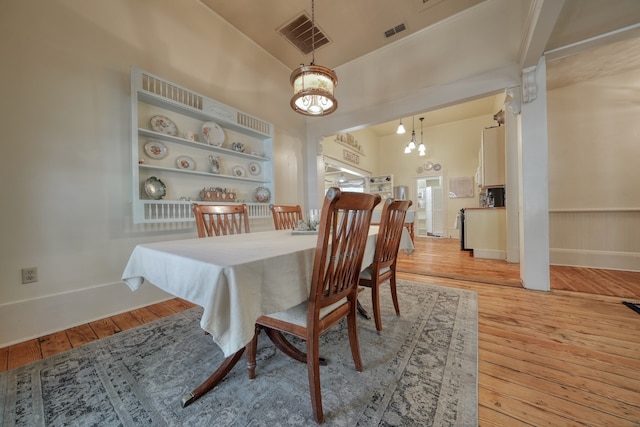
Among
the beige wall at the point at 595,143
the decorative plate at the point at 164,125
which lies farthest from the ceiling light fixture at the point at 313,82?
the beige wall at the point at 595,143

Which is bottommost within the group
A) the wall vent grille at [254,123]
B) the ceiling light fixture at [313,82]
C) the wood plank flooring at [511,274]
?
the wood plank flooring at [511,274]

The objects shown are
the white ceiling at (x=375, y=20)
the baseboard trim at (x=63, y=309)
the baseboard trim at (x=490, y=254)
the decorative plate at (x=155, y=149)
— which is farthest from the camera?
the baseboard trim at (x=490, y=254)

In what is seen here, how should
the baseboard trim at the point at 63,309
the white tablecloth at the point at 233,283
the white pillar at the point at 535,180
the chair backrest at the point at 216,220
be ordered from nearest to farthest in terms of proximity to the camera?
the white tablecloth at the point at 233,283 < the baseboard trim at the point at 63,309 < the chair backrest at the point at 216,220 < the white pillar at the point at 535,180

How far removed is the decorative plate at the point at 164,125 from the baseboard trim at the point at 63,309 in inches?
59.9

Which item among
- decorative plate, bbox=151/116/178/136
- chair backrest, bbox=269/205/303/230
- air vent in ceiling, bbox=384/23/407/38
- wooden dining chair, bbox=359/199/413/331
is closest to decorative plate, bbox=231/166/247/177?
decorative plate, bbox=151/116/178/136

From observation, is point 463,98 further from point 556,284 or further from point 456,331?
point 456,331

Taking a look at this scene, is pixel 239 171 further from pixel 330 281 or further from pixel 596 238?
pixel 596 238

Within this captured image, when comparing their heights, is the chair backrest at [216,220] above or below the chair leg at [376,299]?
above

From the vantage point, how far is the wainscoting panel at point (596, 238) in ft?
9.93

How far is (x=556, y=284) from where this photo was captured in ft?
8.31

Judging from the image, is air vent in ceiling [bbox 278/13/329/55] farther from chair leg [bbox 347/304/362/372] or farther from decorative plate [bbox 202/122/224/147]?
→ chair leg [bbox 347/304/362/372]

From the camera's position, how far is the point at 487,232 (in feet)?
13.0

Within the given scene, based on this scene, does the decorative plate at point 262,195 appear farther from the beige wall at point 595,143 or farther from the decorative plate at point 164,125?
the beige wall at point 595,143

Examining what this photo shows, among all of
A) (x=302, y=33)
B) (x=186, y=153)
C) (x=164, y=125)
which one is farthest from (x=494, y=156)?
(x=164, y=125)
